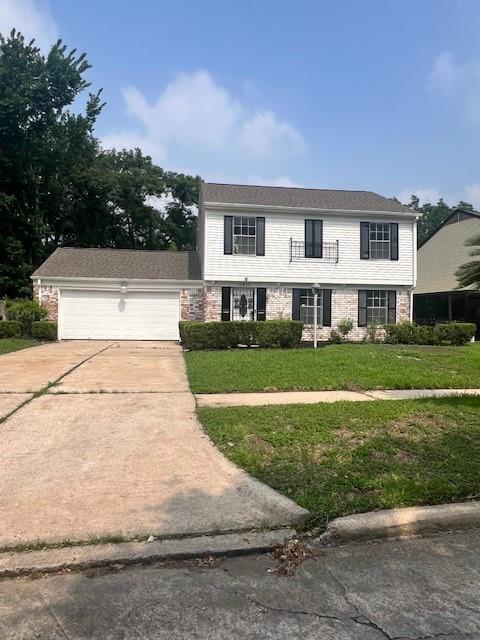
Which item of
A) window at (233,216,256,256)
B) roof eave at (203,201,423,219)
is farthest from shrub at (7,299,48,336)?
window at (233,216,256,256)

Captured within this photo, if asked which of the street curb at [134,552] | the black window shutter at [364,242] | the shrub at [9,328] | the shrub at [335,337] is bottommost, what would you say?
the street curb at [134,552]

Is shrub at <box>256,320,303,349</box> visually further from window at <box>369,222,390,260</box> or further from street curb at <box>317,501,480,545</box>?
street curb at <box>317,501,480,545</box>

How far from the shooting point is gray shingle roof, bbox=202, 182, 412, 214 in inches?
826

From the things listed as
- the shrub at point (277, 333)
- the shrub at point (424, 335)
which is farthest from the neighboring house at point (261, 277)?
the shrub at point (277, 333)

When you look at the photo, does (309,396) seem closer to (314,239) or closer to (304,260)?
(304,260)

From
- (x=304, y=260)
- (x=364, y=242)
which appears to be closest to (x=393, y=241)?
(x=364, y=242)

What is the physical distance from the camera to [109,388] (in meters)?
8.80

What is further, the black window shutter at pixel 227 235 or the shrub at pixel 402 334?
the black window shutter at pixel 227 235

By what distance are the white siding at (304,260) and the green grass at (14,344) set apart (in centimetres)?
682

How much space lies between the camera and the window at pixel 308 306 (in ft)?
69.1

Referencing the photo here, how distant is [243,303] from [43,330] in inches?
298

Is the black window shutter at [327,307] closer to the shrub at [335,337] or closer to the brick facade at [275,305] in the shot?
the brick facade at [275,305]

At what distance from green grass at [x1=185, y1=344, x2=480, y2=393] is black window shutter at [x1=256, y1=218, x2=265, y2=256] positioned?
24.4 feet

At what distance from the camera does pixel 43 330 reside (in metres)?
19.1
